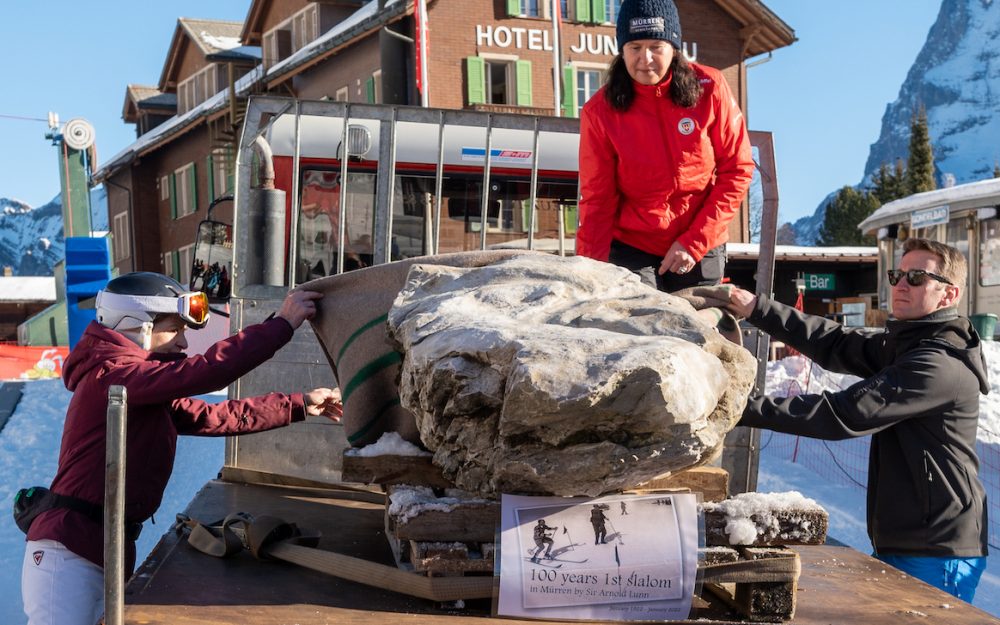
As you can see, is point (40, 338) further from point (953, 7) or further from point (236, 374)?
point (953, 7)

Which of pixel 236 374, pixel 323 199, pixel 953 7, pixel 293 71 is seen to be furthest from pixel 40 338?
pixel 953 7

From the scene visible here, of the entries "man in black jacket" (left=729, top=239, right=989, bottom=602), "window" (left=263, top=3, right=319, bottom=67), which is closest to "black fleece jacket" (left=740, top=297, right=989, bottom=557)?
"man in black jacket" (left=729, top=239, right=989, bottom=602)

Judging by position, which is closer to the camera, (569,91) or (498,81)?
(569,91)

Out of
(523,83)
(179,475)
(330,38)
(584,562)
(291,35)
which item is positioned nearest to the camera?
(584,562)

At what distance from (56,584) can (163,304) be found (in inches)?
32.0

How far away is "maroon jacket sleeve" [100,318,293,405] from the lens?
8.48ft

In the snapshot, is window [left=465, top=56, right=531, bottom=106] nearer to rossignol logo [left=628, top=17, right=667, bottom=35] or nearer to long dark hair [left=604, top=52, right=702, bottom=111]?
long dark hair [left=604, top=52, right=702, bottom=111]

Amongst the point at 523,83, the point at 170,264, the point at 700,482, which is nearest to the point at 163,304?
the point at 700,482

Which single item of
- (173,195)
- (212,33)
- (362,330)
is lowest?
(362,330)

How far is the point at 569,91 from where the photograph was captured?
909 inches

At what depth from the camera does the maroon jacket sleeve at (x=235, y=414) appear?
304 centimetres

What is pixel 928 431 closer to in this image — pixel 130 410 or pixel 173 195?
pixel 130 410

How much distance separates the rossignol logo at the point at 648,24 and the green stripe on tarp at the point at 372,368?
1427mm

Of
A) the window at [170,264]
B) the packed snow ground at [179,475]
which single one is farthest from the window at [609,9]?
the window at [170,264]
